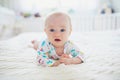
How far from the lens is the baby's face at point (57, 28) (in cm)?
89

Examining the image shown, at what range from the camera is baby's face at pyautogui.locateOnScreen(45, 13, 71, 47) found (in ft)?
2.93

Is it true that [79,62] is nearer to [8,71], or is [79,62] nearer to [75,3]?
[8,71]

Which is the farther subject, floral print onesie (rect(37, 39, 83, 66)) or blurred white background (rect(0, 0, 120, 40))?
blurred white background (rect(0, 0, 120, 40))

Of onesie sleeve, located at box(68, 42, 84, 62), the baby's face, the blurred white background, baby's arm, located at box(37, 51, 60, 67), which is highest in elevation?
the blurred white background

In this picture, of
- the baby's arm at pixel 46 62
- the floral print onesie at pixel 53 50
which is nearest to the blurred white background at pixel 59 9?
the floral print onesie at pixel 53 50

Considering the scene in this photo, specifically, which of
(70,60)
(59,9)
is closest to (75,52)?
(70,60)

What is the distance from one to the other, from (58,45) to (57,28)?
11cm

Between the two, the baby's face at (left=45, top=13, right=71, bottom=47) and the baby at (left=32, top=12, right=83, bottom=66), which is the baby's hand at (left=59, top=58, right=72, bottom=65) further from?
the baby's face at (left=45, top=13, right=71, bottom=47)

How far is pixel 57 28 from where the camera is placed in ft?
2.93

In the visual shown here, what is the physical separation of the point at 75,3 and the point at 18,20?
3.61 ft

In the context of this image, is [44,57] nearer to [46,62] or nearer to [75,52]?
[46,62]

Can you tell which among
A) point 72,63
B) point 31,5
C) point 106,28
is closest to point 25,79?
point 72,63

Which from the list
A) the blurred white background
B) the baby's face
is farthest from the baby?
the blurred white background

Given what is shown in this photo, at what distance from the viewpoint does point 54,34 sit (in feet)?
2.94
